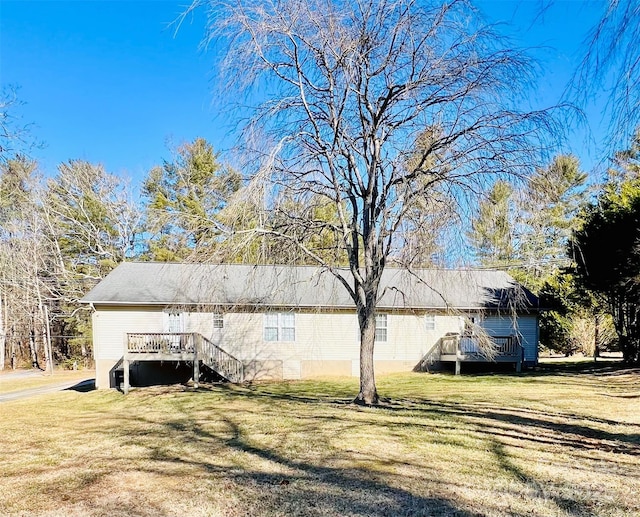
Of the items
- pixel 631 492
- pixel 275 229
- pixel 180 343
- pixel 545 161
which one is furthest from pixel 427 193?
pixel 180 343

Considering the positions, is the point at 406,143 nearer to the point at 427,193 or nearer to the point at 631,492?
the point at 427,193

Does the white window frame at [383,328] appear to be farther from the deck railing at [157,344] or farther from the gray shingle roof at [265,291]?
the deck railing at [157,344]

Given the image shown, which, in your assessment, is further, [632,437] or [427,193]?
[427,193]

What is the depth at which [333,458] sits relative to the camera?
5.78m

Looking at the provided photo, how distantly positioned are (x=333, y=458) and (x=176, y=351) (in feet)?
35.6

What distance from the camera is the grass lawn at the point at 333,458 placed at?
4246 mm

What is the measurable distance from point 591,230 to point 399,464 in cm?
1543

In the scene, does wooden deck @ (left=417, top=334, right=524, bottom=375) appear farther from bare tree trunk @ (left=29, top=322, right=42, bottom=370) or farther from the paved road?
bare tree trunk @ (left=29, top=322, right=42, bottom=370)

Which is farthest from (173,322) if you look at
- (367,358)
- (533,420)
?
(533,420)

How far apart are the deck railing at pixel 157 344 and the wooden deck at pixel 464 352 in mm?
9501

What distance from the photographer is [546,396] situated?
11086mm

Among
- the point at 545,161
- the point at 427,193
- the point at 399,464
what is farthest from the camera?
the point at 427,193

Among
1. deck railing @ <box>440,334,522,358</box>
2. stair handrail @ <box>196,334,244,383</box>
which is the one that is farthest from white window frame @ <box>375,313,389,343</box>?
stair handrail @ <box>196,334,244,383</box>

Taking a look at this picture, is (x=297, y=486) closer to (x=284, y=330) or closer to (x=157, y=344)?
(x=157, y=344)
